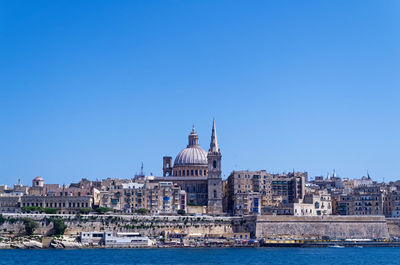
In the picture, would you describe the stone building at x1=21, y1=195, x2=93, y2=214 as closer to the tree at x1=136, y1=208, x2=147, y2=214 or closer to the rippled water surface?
the tree at x1=136, y1=208, x2=147, y2=214

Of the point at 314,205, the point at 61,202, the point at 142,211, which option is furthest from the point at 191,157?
the point at 61,202

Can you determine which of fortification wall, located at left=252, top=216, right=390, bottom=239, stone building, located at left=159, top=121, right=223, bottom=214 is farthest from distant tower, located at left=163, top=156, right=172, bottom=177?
fortification wall, located at left=252, top=216, right=390, bottom=239

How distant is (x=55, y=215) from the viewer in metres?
83.2

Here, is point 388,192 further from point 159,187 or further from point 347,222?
point 159,187

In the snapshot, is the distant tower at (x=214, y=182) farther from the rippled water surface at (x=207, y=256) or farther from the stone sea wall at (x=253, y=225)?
the rippled water surface at (x=207, y=256)

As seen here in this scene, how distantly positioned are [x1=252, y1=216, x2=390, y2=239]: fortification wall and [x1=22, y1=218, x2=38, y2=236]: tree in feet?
84.3

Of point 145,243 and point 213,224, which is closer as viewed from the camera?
point 145,243

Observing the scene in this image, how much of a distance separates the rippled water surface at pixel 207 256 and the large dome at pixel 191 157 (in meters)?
28.3

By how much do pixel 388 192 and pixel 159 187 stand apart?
104 feet

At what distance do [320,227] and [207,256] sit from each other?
24.3 metres

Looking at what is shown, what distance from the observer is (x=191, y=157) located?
342 ft

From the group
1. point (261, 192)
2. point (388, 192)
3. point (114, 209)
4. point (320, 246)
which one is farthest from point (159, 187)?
point (388, 192)

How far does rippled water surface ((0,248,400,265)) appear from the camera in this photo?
61.5 meters

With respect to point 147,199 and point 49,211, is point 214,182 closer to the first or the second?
point 147,199
